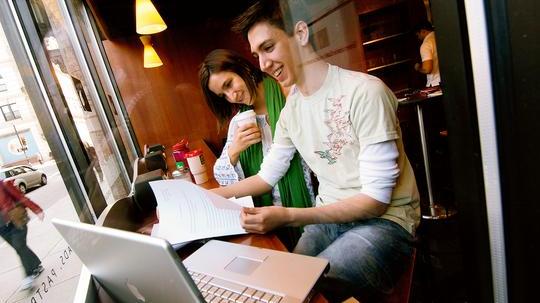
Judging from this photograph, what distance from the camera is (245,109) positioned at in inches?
50.9

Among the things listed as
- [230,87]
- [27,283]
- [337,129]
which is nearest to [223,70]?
[230,87]

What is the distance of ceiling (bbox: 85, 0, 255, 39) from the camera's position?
1.17m

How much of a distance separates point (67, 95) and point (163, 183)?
952 millimetres

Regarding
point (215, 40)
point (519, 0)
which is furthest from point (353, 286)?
point (215, 40)

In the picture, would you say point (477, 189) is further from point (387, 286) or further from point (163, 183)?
point (163, 183)

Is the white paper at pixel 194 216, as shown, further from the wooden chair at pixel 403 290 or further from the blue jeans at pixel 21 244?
the wooden chair at pixel 403 290

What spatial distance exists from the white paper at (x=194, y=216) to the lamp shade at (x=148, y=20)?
2.91 ft

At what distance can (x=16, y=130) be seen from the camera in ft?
2.86

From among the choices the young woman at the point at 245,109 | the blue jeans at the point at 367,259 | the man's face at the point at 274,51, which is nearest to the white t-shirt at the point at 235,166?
the young woman at the point at 245,109

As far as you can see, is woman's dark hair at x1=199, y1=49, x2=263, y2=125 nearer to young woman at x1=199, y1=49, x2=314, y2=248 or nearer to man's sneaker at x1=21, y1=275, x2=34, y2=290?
young woman at x1=199, y1=49, x2=314, y2=248

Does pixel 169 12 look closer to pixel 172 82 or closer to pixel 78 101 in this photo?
pixel 172 82

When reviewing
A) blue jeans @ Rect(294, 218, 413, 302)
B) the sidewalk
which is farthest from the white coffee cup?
the sidewalk

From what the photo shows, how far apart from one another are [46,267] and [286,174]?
0.94 m

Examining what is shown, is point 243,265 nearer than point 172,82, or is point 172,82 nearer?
point 243,265
